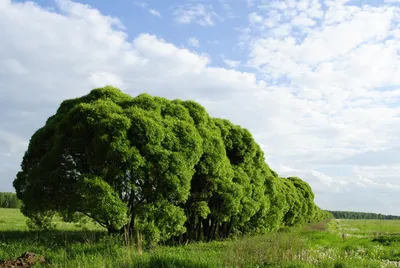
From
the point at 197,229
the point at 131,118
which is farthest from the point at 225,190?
the point at 131,118

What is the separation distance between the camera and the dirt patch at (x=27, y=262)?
981cm

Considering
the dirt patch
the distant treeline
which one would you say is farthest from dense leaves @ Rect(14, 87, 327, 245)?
the distant treeline

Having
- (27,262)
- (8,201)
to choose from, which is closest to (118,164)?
(27,262)

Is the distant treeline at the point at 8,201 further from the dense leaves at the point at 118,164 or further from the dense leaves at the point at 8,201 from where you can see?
the dense leaves at the point at 118,164

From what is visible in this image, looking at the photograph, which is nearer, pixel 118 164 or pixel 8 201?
pixel 118 164

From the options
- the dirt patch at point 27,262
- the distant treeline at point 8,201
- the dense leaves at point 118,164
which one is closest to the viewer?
the dirt patch at point 27,262

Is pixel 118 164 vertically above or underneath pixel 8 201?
above

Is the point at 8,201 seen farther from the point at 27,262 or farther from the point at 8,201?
the point at 27,262

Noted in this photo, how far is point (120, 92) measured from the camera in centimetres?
1798

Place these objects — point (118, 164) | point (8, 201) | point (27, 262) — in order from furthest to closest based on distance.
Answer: point (8, 201), point (118, 164), point (27, 262)

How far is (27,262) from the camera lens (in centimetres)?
1018

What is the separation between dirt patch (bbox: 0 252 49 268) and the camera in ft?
32.2

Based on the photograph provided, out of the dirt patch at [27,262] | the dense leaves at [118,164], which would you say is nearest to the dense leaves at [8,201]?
the dense leaves at [118,164]

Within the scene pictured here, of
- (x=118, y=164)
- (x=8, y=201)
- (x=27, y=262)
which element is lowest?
(x=27, y=262)
